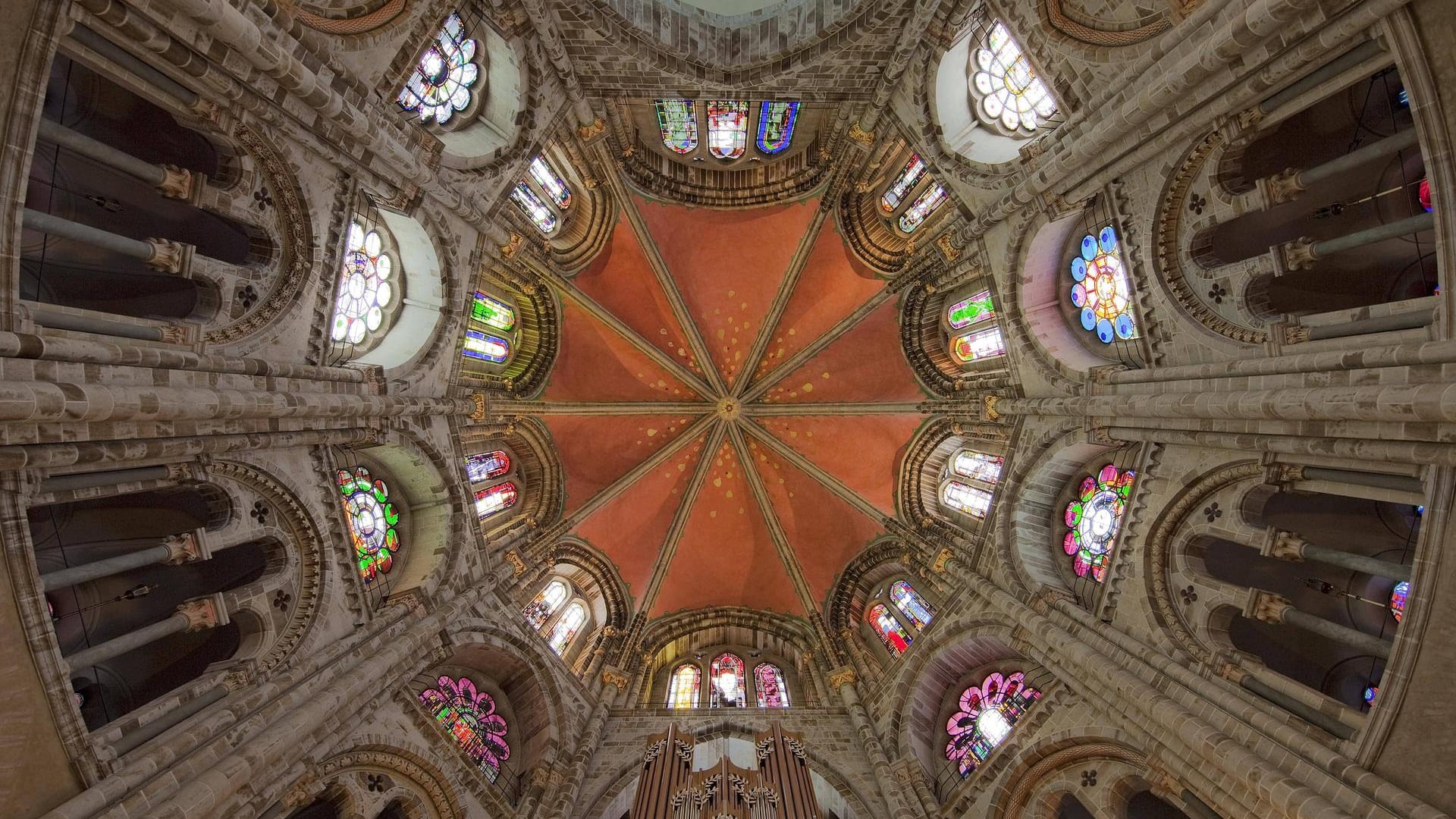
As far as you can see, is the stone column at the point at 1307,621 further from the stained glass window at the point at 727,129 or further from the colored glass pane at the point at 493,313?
the colored glass pane at the point at 493,313

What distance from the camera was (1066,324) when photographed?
13688 mm

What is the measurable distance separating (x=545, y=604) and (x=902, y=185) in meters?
14.2

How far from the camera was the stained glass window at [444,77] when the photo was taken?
12.3 m

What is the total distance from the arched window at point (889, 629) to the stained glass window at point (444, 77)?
1548cm

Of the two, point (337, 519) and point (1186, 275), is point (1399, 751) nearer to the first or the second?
point (1186, 275)

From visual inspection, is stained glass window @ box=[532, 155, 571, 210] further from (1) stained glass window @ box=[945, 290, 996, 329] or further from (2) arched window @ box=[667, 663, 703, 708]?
(2) arched window @ box=[667, 663, 703, 708]

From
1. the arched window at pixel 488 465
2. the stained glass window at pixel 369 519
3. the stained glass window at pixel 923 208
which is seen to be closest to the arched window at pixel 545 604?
the arched window at pixel 488 465

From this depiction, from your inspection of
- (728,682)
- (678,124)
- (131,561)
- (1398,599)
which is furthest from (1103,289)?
(131,561)

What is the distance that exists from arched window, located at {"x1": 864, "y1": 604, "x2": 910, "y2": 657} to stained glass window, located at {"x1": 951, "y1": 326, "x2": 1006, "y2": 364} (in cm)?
702

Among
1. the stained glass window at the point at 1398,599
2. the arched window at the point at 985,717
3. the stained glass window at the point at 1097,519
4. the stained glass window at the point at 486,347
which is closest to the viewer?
the stained glass window at the point at 1398,599

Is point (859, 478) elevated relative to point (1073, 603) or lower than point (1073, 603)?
elevated

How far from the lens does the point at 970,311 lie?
17203mm

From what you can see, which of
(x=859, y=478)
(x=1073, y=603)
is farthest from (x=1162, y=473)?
(x=859, y=478)

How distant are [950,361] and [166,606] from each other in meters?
16.9
